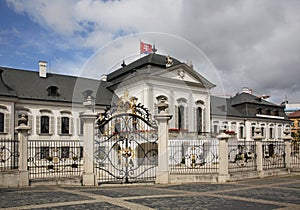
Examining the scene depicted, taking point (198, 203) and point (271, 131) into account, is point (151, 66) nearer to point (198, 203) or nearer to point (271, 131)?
point (198, 203)

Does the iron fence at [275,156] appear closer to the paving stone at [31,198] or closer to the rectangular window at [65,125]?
the paving stone at [31,198]

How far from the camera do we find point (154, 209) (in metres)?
6.65

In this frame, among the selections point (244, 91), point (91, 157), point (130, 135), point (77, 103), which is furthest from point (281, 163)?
point (244, 91)

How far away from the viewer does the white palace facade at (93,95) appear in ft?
88.1

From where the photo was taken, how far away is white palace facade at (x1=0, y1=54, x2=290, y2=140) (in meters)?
26.8

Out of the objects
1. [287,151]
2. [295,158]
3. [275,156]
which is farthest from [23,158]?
[295,158]

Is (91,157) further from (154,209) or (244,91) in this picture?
(244,91)

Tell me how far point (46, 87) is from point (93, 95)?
4235 mm

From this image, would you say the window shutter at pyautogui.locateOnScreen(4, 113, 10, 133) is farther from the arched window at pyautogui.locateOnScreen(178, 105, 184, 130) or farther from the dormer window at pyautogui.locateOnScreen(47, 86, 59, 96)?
the arched window at pyautogui.locateOnScreen(178, 105, 184, 130)

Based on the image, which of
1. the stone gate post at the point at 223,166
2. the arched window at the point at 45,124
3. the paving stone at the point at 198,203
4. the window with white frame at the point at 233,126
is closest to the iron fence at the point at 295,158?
the stone gate post at the point at 223,166

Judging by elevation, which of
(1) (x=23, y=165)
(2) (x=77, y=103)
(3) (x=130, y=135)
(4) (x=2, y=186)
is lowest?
(4) (x=2, y=186)

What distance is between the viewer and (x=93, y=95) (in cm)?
3103

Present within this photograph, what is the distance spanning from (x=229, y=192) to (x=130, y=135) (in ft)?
17.6

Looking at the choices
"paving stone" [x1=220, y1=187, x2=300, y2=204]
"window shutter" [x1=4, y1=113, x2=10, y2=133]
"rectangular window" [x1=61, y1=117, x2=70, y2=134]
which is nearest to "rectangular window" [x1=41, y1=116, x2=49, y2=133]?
"rectangular window" [x1=61, y1=117, x2=70, y2=134]
